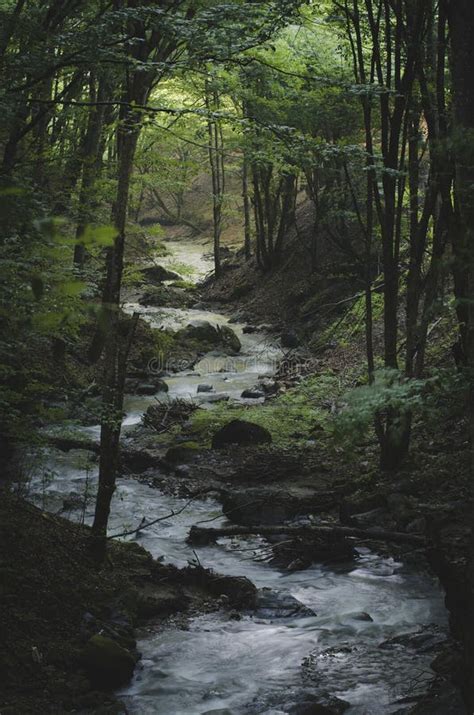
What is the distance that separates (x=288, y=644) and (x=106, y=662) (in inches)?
66.9

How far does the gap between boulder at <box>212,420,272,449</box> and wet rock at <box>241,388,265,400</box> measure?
3599 millimetres

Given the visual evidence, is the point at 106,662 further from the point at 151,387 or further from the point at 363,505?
the point at 151,387

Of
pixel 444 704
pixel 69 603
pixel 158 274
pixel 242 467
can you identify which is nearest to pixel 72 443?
pixel 242 467

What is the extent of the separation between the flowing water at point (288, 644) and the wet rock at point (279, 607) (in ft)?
0.06

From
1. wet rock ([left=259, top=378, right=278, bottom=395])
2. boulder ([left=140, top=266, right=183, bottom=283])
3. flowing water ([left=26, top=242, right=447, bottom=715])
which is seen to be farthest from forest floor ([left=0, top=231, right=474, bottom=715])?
boulder ([left=140, top=266, right=183, bottom=283])

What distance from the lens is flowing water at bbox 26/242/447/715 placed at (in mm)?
5105

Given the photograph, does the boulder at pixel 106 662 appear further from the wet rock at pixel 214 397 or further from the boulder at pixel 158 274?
the boulder at pixel 158 274

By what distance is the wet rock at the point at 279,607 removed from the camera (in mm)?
6488

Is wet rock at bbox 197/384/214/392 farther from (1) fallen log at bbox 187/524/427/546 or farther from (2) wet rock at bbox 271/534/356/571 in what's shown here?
(2) wet rock at bbox 271/534/356/571

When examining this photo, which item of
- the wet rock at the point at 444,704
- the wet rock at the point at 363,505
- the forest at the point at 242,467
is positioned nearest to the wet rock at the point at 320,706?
the forest at the point at 242,467

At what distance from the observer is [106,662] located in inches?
197

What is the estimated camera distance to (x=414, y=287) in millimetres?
8633

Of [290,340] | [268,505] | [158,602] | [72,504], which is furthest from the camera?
[290,340]

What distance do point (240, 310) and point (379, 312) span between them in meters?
10.5
